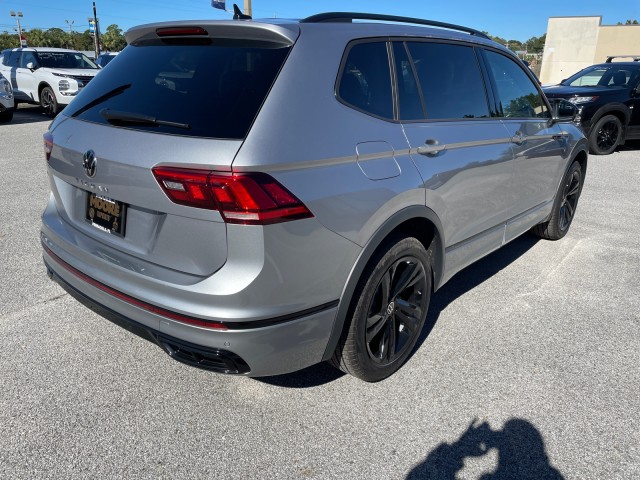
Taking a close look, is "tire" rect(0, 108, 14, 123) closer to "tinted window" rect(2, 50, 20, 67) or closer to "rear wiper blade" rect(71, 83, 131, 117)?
"tinted window" rect(2, 50, 20, 67)

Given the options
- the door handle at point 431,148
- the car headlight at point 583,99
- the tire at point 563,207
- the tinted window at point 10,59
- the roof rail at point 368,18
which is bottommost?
the tire at point 563,207

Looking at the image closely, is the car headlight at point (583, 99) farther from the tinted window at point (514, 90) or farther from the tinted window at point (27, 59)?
the tinted window at point (27, 59)

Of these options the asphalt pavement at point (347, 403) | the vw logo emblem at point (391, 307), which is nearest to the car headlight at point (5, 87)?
the asphalt pavement at point (347, 403)

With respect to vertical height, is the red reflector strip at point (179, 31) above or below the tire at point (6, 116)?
above

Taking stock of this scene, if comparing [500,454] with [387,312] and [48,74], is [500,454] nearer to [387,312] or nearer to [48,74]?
[387,312]

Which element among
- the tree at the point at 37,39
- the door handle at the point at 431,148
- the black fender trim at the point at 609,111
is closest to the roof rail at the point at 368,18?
the door handle at the point at 431,148

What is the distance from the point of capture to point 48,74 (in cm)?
1316

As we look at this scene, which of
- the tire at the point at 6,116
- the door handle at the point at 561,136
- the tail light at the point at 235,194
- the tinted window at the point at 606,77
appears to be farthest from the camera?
the tire at the point at 6,116

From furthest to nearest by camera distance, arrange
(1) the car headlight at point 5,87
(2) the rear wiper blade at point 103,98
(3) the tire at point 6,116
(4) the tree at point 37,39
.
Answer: (4) the tree at point 37,39 < (3) the tire at point 6,116 < (1) the car headlight at point 5,87 < (2) the rear wiper blade at point 103,98

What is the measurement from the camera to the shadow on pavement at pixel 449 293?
291 centimetres

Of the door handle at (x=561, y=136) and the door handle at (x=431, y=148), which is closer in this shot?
the door handle at (x=431, y=148)

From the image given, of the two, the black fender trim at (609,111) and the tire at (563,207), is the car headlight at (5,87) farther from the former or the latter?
the black fender trim at (609,111)

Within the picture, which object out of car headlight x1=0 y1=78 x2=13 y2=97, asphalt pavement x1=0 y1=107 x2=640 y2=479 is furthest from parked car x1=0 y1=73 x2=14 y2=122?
asphalt pavement x1=0 y1=107 x2=640 y2=479

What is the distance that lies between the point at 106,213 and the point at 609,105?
33.6 ft
